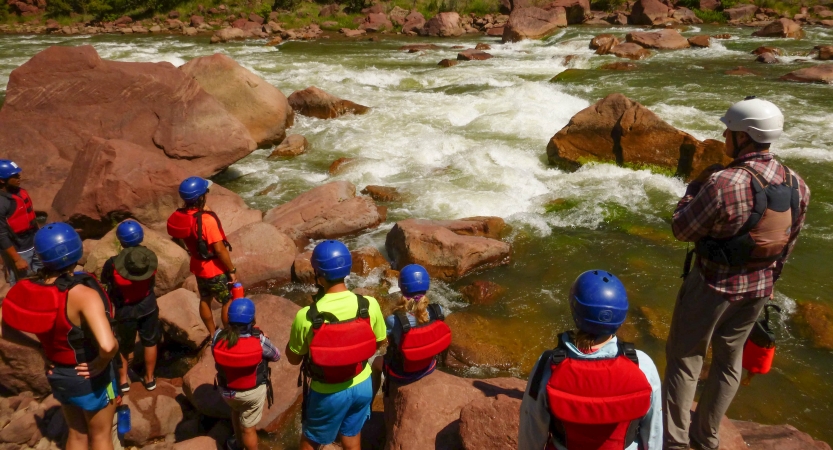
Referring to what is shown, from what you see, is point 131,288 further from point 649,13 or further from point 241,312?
point 649,13

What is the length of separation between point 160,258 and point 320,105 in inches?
320

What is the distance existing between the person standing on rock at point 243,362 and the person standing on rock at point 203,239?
1.21 metres

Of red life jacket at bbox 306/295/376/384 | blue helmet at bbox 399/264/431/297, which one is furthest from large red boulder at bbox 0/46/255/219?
red life jacket at bbox 306/295/376/384

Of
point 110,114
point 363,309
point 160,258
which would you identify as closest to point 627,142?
point 160,258

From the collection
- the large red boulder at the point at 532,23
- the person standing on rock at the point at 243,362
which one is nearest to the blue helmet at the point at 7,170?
the person standing on rock at the point at 243,362

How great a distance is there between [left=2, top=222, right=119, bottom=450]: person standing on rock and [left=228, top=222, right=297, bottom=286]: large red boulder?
11.5 ft

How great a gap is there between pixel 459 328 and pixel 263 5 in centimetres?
3731

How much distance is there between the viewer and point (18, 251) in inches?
234

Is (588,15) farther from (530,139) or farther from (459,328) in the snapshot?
(459,328)

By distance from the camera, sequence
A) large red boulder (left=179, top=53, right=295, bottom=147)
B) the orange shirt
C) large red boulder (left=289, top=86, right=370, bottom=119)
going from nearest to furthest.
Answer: the orange shirt → large red boulder (left=179, top=53, right=295, bottom=147) → large red boulder (left=289, top=86, right=370, bottom=119)

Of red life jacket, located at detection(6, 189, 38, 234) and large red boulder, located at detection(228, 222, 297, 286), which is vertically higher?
red life jacket, located at detection(6, 189, 38, 234)

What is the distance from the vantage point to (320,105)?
13.6 meters

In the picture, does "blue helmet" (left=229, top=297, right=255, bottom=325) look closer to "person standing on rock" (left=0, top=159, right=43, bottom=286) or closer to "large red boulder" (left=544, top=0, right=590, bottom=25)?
"person standing on rock" (left=0, top=159, right=43, bottom=286)

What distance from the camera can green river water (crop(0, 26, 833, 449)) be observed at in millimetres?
5750
